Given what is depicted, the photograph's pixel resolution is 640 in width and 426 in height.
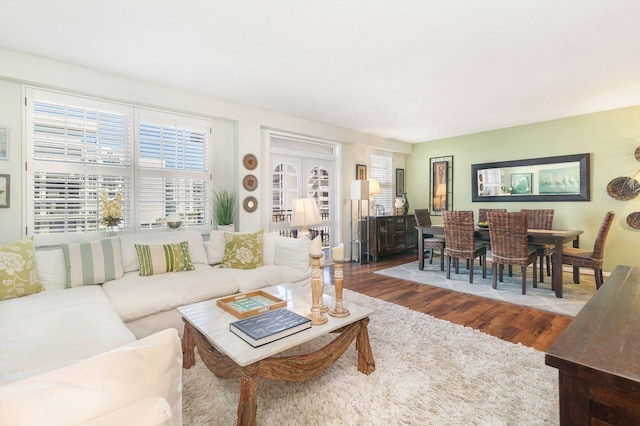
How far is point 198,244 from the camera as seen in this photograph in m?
3.35

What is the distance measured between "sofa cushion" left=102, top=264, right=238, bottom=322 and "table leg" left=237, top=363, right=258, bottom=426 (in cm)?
134

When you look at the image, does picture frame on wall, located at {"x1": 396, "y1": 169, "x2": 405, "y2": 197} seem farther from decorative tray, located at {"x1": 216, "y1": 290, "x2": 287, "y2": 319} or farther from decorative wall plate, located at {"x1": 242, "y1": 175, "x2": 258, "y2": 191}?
decorative tray, located at {"x1": 216, "y1": 290, "x2": 287, "y2": 319}

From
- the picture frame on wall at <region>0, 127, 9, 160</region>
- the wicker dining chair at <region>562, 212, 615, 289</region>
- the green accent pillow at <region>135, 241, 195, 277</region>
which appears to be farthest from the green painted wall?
the picture frame on wall at <region>0, 127, 9, 160</region>

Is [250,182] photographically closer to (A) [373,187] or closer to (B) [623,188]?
(A) [373,187]

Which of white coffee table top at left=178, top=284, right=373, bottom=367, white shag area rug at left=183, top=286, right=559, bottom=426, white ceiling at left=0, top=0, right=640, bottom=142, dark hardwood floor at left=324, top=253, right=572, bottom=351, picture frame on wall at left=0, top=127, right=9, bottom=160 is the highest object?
white ceiling at left=0, top=0, right=640, bottom=142

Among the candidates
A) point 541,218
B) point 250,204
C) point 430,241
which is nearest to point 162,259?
point 250,204

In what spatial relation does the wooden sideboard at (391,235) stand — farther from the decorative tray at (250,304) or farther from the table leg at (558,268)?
the decorative tray at (250,304)

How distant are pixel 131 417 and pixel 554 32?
345 cm

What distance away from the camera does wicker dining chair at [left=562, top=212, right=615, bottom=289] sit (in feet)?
11.7

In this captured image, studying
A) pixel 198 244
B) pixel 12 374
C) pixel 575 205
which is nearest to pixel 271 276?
pixel 198 244

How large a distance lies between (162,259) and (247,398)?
1.94 metres

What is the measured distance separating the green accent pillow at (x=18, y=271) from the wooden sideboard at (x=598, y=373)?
3249 mm

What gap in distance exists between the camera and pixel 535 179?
5211 mm

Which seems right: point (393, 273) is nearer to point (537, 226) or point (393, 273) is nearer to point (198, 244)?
point (537, 226)
